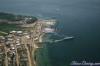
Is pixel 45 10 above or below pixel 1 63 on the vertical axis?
above

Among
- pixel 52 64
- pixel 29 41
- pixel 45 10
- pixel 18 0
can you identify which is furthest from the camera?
pixel 18 0

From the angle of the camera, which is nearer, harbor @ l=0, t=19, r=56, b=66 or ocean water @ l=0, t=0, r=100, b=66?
harbor @ l=0, t=19, r=56, b=66

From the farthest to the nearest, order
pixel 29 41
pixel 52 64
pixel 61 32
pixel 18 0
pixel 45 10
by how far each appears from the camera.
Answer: pixel 18 0 → pixel 45 10 → pixel 61 32 → pixel 29 41 → pixel 52 64

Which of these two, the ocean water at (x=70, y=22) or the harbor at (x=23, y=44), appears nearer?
the harbor at (x=23, y=44)

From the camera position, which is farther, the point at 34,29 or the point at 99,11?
the point at 99,11

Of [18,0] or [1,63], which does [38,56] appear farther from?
→ [18,0]

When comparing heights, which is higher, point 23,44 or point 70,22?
point 70,22

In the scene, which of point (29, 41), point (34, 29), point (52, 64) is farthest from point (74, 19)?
point (52, 64)
